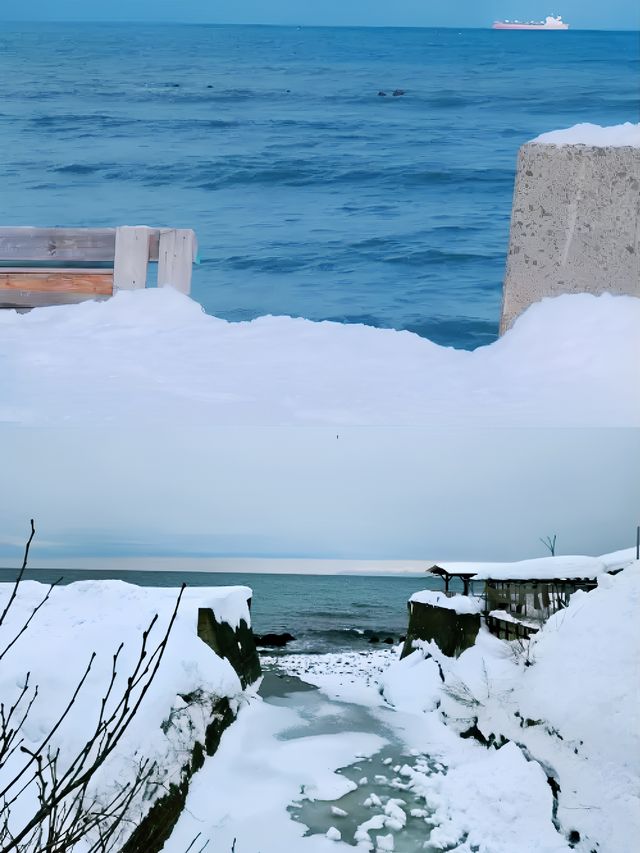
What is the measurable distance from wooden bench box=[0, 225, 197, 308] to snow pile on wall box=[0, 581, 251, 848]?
1297 millimetres

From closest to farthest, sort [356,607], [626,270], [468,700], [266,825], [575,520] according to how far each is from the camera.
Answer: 1. [626,270]
2. [266,825]
3. [575,520]
4. [356,607]
5. [468,700]

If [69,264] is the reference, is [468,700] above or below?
below

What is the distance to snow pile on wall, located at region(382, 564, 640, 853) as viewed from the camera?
10.1 feet

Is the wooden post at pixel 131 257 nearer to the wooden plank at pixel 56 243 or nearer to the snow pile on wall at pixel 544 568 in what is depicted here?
the wooden plank at pixel 56 243

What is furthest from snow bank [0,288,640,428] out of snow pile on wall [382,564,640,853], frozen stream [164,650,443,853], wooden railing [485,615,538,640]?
wooden railing [485,615,538,640]

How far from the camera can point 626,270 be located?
2951 mm

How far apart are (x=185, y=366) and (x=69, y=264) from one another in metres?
0.52

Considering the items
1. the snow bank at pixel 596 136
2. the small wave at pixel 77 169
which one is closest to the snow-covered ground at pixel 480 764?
the snow bank at pixel 596 136

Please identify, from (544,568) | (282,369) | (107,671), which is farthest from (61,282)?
(544,568)

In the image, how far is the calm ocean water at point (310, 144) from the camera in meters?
3.12

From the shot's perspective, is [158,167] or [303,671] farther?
[303,671]

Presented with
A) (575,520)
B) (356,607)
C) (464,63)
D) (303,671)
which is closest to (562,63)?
(464,63)

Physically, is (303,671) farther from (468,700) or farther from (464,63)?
(464,63)

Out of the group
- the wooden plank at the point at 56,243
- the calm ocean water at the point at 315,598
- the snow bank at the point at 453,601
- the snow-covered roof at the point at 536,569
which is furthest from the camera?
the snow bank at the point at 453,601
